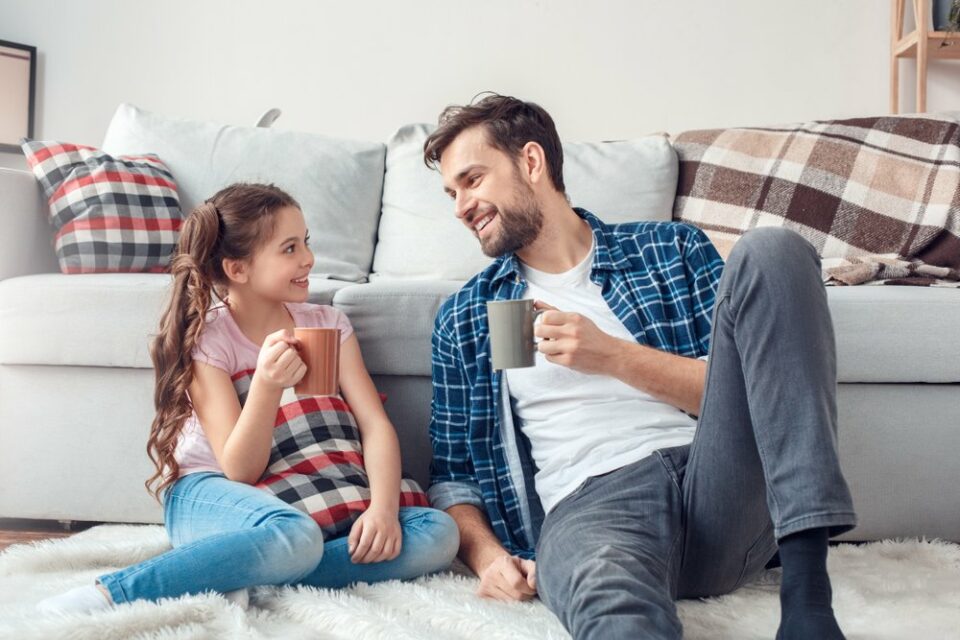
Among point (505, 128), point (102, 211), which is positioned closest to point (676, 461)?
point (505, 128)

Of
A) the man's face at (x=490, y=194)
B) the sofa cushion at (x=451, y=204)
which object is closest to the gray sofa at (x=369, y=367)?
the man's face at (x=490, y=194)

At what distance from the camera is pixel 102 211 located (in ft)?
6.53

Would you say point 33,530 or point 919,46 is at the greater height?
point 919,46

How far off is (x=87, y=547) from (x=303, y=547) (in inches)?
18.1

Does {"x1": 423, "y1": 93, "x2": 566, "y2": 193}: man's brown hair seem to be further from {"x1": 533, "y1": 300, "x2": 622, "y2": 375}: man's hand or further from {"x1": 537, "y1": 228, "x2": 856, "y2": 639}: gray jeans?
{"x1": 537, "y1": 228, "x2": 856, "y2": 639}: gray jeans

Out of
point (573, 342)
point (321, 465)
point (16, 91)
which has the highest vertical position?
point (16, 91)

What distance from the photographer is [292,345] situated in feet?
4.00

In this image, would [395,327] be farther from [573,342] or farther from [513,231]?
[573,342]

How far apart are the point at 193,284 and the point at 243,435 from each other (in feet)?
0.96

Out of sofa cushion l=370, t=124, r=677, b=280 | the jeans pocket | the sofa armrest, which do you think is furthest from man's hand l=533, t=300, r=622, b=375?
the sofa armrest

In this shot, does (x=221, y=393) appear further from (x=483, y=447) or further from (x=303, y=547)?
(x=483, y=447)

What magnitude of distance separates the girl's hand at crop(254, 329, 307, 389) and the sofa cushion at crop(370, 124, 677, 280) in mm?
1002

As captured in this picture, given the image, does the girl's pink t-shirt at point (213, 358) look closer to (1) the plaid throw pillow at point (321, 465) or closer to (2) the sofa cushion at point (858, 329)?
(1) the plaid throw pillow at point (321, 465)

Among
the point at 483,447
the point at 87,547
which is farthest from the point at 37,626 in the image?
the point at 483,447
